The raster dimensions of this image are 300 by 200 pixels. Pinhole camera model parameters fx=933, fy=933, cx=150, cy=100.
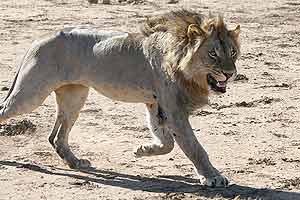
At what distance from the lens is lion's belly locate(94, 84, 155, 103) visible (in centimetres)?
782

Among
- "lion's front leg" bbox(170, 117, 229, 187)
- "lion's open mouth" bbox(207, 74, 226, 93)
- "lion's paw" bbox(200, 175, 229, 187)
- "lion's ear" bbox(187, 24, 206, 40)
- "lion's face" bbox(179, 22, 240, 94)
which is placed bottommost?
"lion's paw" bbox(200, 175, 229, 187)

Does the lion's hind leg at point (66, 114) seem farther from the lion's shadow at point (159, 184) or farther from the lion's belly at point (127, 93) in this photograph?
the lion's belly at point (127, 93)

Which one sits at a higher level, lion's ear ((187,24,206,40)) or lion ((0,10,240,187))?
lion's ear ((187,24,206,40))

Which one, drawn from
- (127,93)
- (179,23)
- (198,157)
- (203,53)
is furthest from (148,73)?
(198,157)

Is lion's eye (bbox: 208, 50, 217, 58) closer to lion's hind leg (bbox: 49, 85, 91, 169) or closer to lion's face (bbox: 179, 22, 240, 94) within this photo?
lion's face (bbox: 179, 22, 240, 94)

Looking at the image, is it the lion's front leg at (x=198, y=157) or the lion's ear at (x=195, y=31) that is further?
the lion's front leg at (x=198, y=157)

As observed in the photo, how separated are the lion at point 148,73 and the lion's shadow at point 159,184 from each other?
0.38 ft

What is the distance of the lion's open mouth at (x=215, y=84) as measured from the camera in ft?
24.1

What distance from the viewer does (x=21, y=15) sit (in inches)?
690

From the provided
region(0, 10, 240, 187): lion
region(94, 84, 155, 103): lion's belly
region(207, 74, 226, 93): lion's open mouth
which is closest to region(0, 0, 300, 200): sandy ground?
region(0, 10, 240, 187): lion

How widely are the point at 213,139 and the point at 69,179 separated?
191 centimetres

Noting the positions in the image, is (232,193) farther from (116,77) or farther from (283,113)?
(283,113)

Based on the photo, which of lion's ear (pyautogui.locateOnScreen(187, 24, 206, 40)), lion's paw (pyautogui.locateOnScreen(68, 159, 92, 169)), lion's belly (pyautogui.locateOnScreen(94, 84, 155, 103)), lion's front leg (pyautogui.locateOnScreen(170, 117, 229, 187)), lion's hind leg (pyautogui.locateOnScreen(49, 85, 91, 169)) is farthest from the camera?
lion's hind leg (pyautogui.locateOnScreen(49, 85, 91, 169))

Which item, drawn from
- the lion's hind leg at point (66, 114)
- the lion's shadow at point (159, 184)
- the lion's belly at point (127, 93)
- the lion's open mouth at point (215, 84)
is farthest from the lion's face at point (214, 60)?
the lion's hind leg at point (66, 114)
